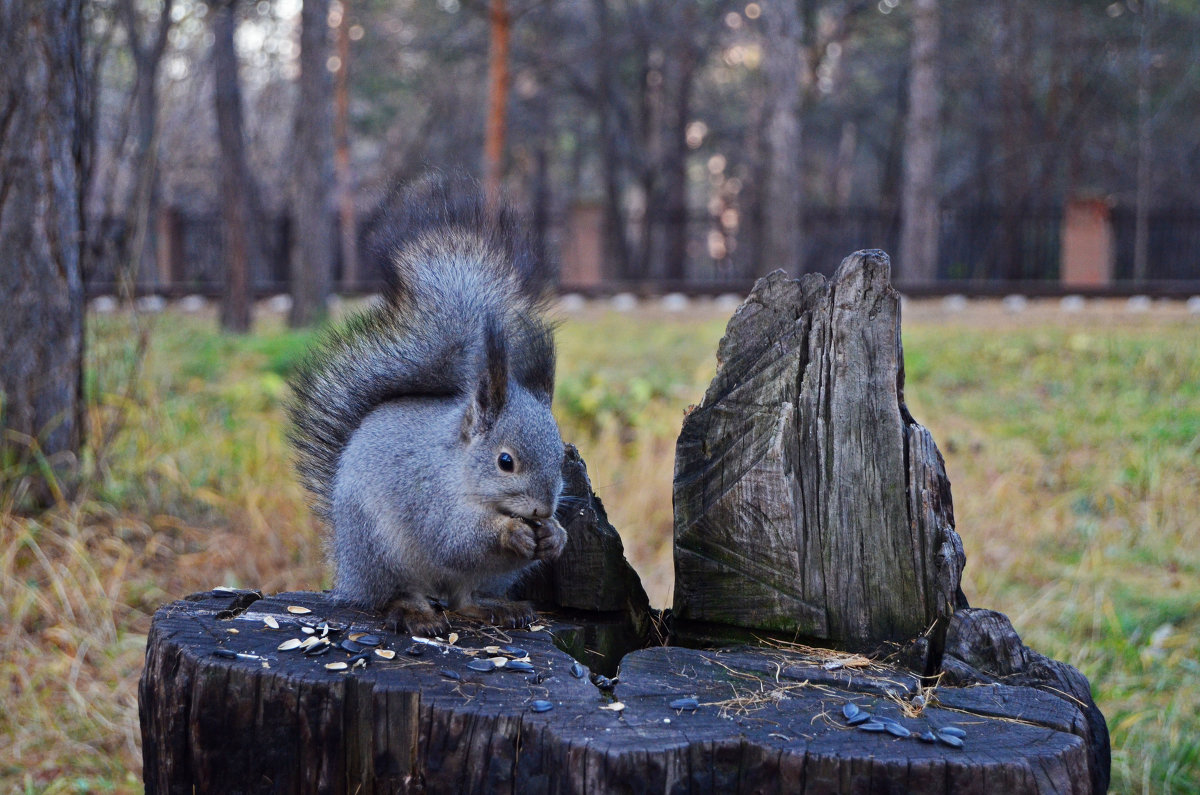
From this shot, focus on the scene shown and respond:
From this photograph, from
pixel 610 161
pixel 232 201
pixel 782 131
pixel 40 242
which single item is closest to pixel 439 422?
pixel 40 242

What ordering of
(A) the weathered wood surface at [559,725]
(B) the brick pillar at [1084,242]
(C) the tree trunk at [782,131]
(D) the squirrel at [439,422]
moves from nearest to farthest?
(A) the weathered wood surface at [559,725] → (D) the squirrel at [439,422] → (C) the tree trunk at [782,131] → (B) the brick pillar at [1084,242]

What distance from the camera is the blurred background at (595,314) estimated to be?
12.0 ft

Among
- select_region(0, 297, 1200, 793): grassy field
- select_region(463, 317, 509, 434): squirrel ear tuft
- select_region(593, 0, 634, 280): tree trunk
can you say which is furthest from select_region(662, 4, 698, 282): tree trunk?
select_region(463, 317, 509, 434): squirrel ear tuft

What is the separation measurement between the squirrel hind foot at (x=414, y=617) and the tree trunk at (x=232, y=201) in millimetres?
7900

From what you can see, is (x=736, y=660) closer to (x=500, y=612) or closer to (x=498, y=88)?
(x=500, y=612)

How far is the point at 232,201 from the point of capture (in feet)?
31.0

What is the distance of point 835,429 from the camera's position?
184 centimetres

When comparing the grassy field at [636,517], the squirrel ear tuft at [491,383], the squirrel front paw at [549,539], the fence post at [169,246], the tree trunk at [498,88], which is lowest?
the grassy field at [636,517]

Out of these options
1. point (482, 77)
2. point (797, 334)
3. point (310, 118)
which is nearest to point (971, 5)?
point (482, 77)

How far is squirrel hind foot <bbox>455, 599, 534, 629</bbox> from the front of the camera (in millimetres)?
1959

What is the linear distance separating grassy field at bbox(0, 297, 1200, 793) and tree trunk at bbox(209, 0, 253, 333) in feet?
6.06

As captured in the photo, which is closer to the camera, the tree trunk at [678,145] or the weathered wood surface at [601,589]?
the weathered wood surface at [601,589]

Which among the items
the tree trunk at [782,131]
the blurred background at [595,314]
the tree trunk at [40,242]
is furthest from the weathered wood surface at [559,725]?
the tree trunk at [782,131]

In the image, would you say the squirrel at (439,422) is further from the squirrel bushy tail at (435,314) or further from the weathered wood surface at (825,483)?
the weathered wood surface at (825,483)
